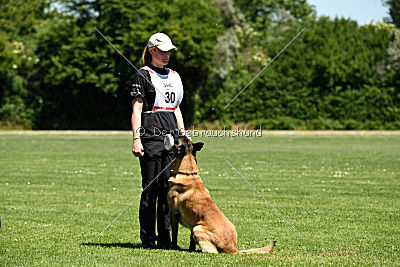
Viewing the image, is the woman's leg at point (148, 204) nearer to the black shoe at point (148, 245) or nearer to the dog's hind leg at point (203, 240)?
the black shoe at point (148, 245)

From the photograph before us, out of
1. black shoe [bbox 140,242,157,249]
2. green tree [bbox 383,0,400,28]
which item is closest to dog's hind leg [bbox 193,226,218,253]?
black shoe [bbox 140,242,157,249]

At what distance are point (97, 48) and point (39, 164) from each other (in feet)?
71.0

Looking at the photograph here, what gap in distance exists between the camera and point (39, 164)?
18.4 metres

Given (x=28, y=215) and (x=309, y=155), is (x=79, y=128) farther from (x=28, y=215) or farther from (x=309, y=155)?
(x=28, y=215)

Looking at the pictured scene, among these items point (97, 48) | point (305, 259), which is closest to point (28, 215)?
point (305, 259)

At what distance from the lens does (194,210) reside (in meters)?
6.44

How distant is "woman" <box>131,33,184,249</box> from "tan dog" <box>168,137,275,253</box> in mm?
296

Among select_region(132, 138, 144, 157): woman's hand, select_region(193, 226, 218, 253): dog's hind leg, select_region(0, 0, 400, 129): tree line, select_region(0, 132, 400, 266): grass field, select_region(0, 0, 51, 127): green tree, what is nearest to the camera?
select_region(193, 226, 218, 253): dog's hind leg

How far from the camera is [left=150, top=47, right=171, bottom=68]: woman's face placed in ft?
22.7

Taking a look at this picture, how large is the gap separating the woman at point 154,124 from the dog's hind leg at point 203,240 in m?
0.80

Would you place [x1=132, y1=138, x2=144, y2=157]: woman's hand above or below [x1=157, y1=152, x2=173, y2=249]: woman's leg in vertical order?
above

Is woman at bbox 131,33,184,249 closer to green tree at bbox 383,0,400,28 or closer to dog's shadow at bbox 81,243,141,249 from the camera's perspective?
dog's shadow at bbox 81,243,141,249

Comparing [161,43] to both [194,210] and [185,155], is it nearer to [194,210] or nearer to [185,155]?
[185,155]

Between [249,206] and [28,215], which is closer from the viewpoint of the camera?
[28,215]
